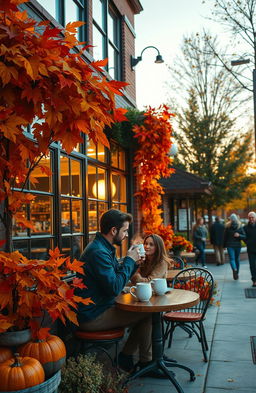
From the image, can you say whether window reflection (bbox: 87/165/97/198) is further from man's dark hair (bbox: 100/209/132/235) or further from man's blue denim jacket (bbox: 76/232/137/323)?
man's blue denim jacket (bbox: 76/232/137/323)

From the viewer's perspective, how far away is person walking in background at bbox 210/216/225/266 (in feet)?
50.0

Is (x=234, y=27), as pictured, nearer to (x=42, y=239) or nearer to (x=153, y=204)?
(x=153, y=204)

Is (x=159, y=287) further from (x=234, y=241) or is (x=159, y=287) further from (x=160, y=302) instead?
(x=234, y=241)

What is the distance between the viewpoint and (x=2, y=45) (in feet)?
8.71

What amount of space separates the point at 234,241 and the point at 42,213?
7801 millimetres

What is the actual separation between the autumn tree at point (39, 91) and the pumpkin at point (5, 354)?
979 mm

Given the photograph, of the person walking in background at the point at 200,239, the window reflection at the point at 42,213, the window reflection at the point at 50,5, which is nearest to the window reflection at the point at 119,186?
the window reflection at the point at 42,213

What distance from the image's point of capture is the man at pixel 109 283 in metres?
4.36

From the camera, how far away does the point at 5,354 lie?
10.1 feet

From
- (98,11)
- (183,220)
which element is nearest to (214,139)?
(183,220)

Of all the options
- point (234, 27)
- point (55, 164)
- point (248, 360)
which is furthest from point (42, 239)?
point (234, 27)

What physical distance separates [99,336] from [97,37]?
5.59 metres

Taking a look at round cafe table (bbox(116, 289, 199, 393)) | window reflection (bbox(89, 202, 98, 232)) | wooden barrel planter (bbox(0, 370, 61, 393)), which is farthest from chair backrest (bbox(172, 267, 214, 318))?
wooden barrel planter (bbox(0, 370, 61, 393))

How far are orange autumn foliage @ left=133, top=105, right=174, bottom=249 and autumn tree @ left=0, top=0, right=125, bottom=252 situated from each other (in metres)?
4.80
